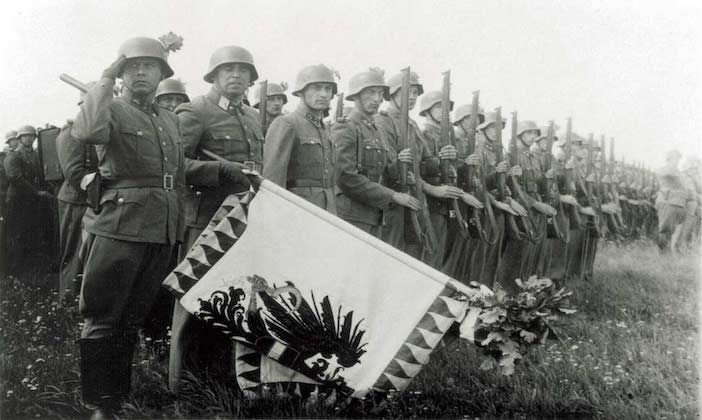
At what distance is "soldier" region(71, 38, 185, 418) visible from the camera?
3863 mm

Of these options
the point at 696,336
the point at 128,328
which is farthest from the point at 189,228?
→ the point at 696,336

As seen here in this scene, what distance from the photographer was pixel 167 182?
4172mm

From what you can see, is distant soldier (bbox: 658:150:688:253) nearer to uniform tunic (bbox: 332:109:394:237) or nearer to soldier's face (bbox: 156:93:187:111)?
uniform tunic (bbox: 332:109:394:237)

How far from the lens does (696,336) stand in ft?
18.5

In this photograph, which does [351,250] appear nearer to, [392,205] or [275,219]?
[275,219]

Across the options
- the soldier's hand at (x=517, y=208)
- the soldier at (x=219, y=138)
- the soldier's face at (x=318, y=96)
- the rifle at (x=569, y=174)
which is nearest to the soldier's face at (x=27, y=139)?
the soldier at (x=219, y=138)

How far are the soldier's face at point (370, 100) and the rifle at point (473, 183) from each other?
65.6 inches

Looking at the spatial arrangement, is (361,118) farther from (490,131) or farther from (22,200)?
(22,200)

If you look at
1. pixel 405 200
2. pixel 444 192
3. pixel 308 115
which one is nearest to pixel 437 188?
pixel 444 192

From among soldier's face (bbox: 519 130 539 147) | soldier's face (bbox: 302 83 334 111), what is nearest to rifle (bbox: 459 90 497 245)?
soldier's face (bbox: 519 130 539 147)

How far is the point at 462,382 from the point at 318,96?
2263 mm

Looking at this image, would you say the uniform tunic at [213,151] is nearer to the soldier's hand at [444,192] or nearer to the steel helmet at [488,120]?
the soldier's hand at [444,192]

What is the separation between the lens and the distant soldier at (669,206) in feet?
38.5

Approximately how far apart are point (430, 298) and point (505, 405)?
3.67ft
